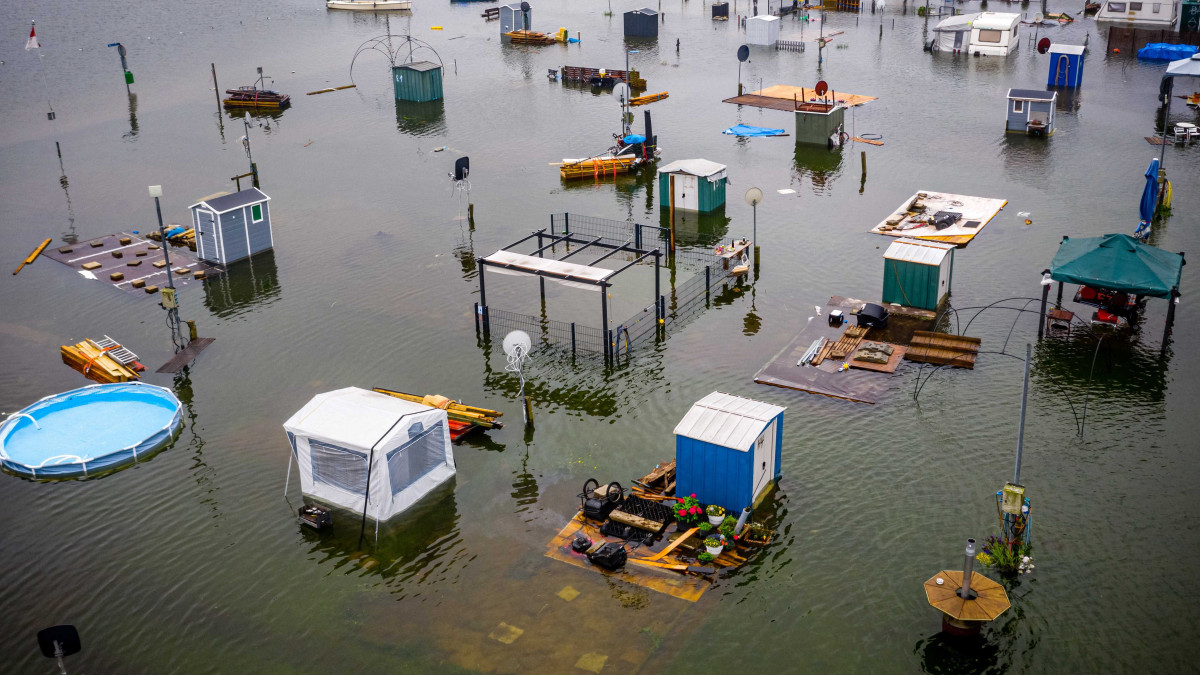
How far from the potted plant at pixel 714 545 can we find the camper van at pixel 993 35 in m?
82.8

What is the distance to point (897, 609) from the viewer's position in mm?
28844

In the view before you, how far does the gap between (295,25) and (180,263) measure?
80341 millimetres

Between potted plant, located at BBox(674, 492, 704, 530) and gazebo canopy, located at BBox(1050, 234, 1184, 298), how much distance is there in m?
20.7

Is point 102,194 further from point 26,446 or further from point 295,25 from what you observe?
point 295,25

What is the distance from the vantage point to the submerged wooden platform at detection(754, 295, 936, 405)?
4066cm

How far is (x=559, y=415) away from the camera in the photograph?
131ft

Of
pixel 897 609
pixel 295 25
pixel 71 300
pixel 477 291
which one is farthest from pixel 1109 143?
pixel 295 25

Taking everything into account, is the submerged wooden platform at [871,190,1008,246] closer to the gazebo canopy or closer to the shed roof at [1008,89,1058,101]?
the gazebo canopy

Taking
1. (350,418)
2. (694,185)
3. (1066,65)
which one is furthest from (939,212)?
(350,418)

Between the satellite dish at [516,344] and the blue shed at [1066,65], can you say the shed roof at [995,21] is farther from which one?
the satellite dish at [516,344]

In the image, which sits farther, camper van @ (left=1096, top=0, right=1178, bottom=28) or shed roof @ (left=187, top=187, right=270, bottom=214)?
camper van @ (left=1096, top=0, right=1178, bottom=28)

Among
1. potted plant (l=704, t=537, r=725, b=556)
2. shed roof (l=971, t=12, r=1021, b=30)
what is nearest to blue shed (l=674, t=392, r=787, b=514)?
potted plant (l=704, t=537, r=725, b=556)

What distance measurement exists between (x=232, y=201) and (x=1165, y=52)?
8163cm

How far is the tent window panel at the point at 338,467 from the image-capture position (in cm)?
3338
